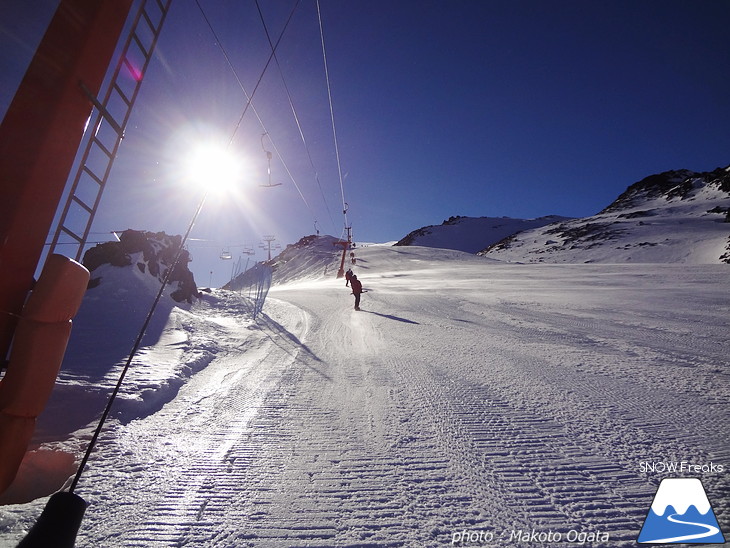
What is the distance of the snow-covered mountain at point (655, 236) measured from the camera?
42.8m

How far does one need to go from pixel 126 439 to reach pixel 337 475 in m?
2.12

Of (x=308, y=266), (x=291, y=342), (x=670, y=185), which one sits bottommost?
(x=291, y=342)

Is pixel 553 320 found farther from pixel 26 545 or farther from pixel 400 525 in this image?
pixel 26 545

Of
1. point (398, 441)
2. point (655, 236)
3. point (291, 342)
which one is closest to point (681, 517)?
point (398, 441)

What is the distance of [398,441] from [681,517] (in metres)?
2.00

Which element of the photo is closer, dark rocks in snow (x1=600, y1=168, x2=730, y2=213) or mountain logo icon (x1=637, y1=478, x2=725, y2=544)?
mountain logo icon (x1=637, y1=478, x2=725, y2=544)

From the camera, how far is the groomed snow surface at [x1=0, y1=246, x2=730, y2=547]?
6.61 feet

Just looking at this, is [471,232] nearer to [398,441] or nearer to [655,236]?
[655,236]

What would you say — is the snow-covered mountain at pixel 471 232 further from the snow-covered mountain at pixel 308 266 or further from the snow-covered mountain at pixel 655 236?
the snow-covered mountain at pixel 308 266

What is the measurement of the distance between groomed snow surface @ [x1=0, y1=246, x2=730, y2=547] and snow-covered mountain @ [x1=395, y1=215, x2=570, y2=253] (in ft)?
342

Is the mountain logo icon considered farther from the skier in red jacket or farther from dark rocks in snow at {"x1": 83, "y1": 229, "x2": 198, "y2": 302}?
dark rocks in snow at {"x1": 83, "y1": 229, "x2": 198, "y2": 302}

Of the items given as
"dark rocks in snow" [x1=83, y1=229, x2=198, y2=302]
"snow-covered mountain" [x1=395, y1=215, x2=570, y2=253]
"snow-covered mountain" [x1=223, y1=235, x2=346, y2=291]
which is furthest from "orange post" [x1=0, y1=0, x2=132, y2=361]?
"snow-covered mountain" [x1=395, y1=215, x2=570, y2=253]

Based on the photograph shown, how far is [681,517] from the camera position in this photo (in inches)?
82.9

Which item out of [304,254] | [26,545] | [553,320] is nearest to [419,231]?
[304,254]
